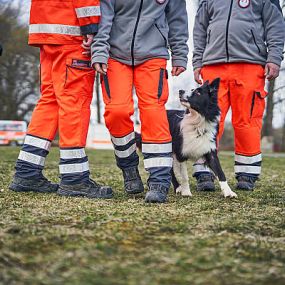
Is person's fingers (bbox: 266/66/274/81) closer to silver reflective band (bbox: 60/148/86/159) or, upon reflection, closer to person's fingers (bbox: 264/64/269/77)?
person's fingers (bbox: 264/64/269/77)

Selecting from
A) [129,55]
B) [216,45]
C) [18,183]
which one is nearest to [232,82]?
[216,45]

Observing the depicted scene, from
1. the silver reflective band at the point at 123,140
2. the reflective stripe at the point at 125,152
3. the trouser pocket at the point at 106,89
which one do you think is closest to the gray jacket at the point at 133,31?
the trouser pocket at the point at 106,89

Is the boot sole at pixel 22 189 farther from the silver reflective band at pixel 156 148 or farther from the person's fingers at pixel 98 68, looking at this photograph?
the person's fingers at pixel 98 68

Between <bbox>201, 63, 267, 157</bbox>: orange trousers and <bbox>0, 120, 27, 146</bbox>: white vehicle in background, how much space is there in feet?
95.5

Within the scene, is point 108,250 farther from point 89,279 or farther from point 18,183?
point 18,183

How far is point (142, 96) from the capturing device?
3.84 metres

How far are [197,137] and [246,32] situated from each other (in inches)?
49.7

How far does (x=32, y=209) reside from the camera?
3.04 metres

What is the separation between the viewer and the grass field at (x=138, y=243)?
173 centimetres

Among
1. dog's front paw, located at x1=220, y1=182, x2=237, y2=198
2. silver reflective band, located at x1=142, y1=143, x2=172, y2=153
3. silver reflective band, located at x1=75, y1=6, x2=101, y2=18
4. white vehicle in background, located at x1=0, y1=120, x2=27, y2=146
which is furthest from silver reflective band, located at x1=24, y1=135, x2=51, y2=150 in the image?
white vehicle in background, located at x1=0, y1=120, x2=27, y2=146

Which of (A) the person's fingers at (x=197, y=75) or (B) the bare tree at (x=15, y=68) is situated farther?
(B) the bare tree at (x=15, y=68)

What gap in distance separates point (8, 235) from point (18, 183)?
1801 millimetres

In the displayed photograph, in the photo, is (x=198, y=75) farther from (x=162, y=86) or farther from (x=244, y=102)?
Answer: (x=162, y=86)

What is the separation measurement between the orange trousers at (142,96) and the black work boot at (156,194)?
36 cm
